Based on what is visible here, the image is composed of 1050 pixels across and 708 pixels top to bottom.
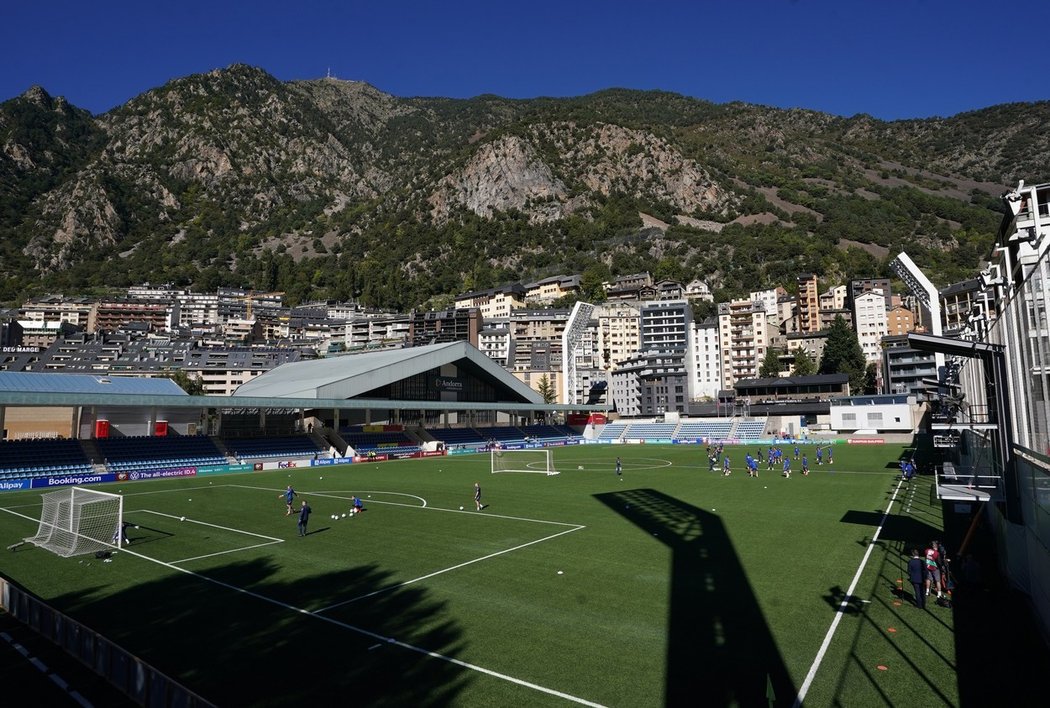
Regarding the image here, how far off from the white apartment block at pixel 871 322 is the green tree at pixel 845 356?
18.3 m

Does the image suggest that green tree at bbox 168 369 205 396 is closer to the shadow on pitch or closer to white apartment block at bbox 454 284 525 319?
white apartment block at bbox 454 284 525 319

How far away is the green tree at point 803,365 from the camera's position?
129 metres

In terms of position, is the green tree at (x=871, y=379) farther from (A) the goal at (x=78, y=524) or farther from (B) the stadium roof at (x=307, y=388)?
(A) the goal at (x=78, y=524)

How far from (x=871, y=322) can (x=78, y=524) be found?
153 metres

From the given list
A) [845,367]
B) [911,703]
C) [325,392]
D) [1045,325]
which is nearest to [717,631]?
[911,703]

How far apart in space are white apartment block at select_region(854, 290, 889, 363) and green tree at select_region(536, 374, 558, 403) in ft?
236

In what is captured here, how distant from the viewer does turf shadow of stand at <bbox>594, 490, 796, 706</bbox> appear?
33.5ft

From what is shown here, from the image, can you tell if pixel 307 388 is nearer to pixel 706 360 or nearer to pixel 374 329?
pixel 706 360

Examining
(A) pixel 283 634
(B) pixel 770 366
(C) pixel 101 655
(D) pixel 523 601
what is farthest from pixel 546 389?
(C) pixel 101 655

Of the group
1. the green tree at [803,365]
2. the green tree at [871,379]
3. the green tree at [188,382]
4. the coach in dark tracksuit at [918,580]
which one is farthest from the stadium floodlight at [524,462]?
the green tree at [871,379]

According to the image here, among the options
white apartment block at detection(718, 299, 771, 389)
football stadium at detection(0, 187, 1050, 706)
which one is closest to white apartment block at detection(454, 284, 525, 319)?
white apartment block at detection(718, 299, 771, 389)

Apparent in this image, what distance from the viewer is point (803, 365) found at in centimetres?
12888

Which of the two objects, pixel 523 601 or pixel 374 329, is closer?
pixel 523 601

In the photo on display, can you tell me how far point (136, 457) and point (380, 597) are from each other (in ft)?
143
